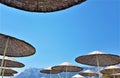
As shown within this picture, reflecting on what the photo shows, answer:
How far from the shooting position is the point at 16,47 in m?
5.72

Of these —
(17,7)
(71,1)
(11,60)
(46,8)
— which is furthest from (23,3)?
(11,60)

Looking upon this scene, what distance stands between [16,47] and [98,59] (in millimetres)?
4898

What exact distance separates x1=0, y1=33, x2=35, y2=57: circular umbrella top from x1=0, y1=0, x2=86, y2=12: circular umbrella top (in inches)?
56.1

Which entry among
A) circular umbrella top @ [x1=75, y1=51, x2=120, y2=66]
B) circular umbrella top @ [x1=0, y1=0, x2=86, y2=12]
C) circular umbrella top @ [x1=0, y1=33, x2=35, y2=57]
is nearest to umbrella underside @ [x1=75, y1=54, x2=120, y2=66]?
circular umbrella top @ [x1=75, y1=51, x2=120, y2=66]

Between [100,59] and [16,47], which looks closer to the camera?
[16,47]

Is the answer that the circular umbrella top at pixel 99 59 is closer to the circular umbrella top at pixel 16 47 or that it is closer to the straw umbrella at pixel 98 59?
the straw umbrella at pixel 98 59

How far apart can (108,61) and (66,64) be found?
3.77m

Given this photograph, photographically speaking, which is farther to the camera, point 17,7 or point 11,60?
point 11,60

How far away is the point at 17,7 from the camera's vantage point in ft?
11.9

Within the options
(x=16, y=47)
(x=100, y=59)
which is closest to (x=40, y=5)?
(x=16, y=47)

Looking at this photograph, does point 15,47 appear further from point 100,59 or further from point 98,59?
point 100,59

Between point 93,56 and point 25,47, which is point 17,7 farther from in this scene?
point 93,56

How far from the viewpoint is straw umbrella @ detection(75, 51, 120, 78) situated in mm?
8945

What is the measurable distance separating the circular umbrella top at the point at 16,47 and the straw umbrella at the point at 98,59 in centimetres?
358
